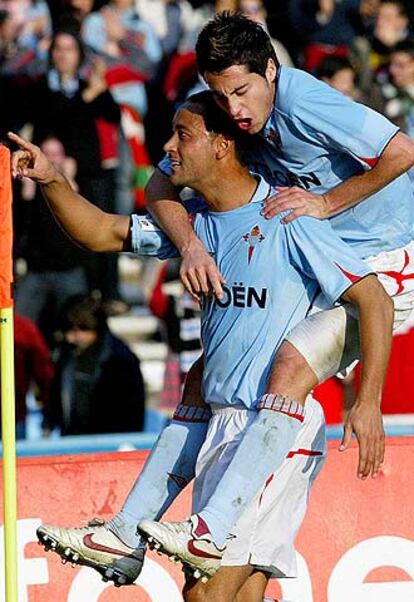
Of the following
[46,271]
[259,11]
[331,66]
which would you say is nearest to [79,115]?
[46,271]

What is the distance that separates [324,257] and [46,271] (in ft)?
18.7

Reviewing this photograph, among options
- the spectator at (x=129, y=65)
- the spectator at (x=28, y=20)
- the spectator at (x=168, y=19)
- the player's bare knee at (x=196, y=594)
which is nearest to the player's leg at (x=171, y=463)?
the player's bare knee at (x=196, y=594)

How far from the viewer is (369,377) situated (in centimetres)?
600

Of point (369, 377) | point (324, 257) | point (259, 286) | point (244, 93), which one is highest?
point (244, 93)

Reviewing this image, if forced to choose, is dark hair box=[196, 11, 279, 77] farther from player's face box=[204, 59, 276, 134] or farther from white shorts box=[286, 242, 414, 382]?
white shorts box=[286, 242, 414, 382]

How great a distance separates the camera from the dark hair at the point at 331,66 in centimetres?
1195

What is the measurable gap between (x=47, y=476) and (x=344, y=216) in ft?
6.08

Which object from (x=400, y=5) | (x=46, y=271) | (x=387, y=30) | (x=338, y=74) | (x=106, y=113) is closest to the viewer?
(x=46, y=271)

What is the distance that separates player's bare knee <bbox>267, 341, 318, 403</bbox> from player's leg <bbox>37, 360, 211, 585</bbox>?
0.52 meters

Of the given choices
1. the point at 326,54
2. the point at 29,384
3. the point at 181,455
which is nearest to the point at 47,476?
the point at 181,455

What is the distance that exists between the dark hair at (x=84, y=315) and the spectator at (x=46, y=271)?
Result: 28.0 inches

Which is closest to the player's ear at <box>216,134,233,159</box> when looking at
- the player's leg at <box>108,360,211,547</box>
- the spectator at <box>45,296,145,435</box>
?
the player's leg at <box>108,360,211,547</box>

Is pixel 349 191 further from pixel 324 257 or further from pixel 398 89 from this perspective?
pixel 398 89

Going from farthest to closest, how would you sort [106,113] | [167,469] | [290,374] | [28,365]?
[106,113]
[28,365]
[167,469]
[290,374]
